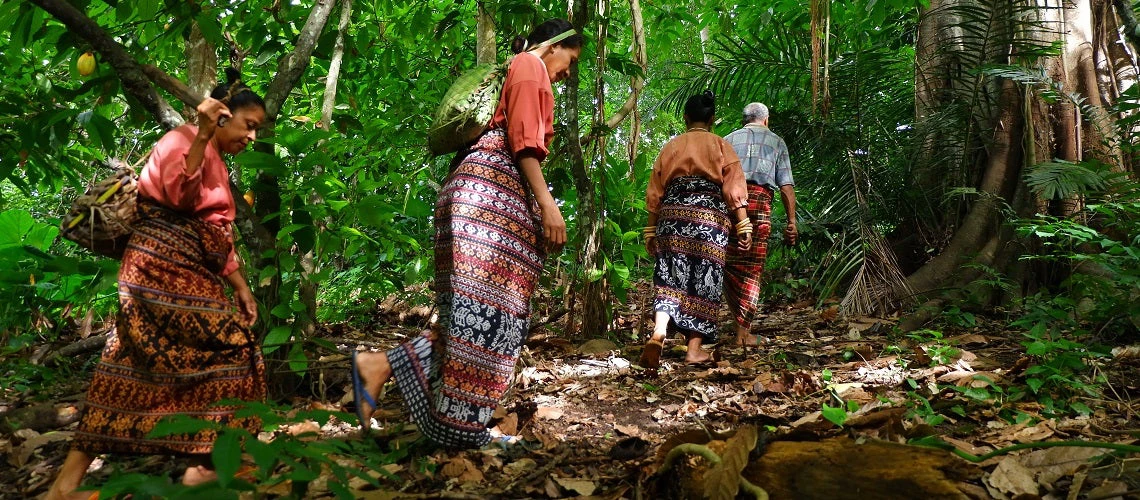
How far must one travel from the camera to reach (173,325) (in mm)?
2383

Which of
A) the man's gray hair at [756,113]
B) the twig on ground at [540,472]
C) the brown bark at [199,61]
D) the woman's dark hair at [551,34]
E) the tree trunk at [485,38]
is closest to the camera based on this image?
the twig on ground at [540,472]

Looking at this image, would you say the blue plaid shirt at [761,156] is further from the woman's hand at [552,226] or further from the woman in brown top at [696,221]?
the woman's hand at [552,226]

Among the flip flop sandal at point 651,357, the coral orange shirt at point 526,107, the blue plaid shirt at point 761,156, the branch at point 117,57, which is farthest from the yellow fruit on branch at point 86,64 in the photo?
the blue plaid shirt at point 761,156

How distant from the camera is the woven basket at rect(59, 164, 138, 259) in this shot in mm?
2330

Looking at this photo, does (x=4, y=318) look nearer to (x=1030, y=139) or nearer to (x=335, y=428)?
(x=335, y=428)

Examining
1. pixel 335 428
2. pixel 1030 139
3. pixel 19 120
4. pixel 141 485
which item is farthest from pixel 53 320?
pixel 1030 139

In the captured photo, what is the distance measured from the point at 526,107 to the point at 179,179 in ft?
3.94

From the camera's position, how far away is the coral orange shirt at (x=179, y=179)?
234 centimetres

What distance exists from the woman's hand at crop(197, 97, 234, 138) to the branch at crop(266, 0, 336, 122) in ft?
2.97

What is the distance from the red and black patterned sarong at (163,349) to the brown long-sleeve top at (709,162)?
9.23 ft

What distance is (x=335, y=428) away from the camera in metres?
3.09

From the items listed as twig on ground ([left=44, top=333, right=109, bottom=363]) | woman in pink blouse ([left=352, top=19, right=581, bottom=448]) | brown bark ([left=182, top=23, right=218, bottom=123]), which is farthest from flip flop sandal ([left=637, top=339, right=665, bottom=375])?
twig on ground ([left=44, top=333, right=109, bottom=363])

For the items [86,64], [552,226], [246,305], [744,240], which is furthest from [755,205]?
[86,64]

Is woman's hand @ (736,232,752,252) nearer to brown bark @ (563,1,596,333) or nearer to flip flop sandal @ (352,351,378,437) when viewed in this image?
brown bark @ (563,1,596,333)
